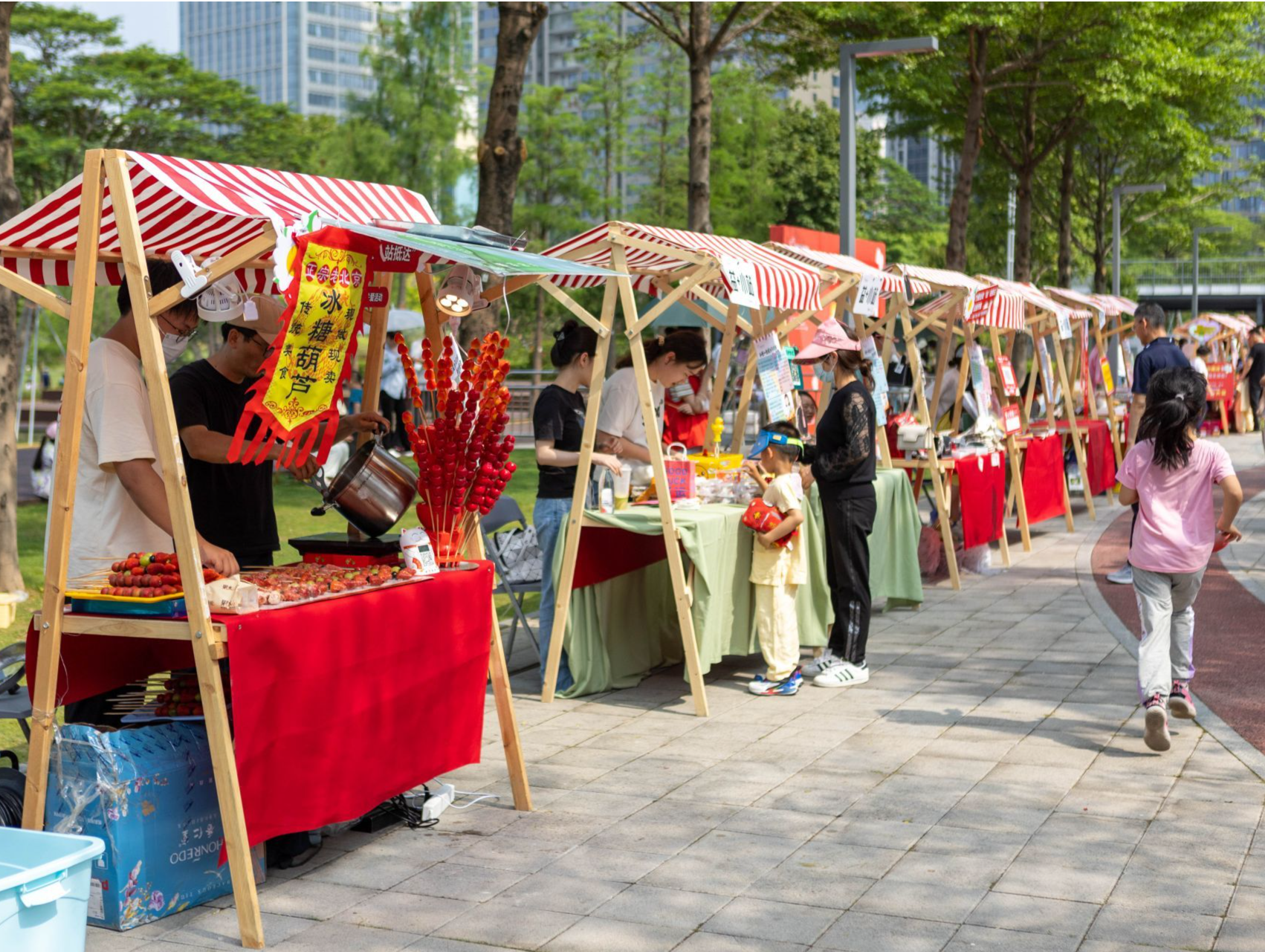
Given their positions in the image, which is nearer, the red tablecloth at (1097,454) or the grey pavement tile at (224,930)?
the grey pavement tile at (224,930)

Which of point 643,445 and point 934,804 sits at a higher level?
point 643,445

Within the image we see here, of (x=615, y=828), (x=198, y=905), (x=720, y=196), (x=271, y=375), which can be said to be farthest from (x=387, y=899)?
(x=720, y=196)

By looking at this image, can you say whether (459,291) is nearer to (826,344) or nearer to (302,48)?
(826,344)

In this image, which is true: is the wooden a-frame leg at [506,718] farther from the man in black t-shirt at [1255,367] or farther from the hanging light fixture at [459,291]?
the man in black t-shirt at [1255,367]

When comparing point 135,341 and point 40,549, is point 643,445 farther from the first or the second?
point 40,549

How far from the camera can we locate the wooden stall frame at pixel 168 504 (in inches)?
161

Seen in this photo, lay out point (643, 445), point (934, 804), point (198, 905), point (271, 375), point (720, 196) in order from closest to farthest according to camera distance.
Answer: point (271, 375), point (198, 905), point (934, 804), point (643, 445), point (720, 196)

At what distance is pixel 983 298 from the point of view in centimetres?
1139

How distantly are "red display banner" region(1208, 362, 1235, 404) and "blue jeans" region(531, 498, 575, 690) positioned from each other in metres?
20.9

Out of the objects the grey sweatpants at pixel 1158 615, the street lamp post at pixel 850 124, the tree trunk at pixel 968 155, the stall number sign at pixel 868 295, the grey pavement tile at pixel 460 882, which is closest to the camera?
the grey pavement tile at pixel 460 882

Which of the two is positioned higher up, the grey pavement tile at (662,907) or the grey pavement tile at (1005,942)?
the grey pavement tile at (1005,942)

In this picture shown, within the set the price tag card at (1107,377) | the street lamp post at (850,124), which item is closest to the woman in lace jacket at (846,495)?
the street lamp post at (850,124)

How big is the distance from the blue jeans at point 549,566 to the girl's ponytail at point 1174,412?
2895mm

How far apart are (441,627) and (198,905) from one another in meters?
1.25
